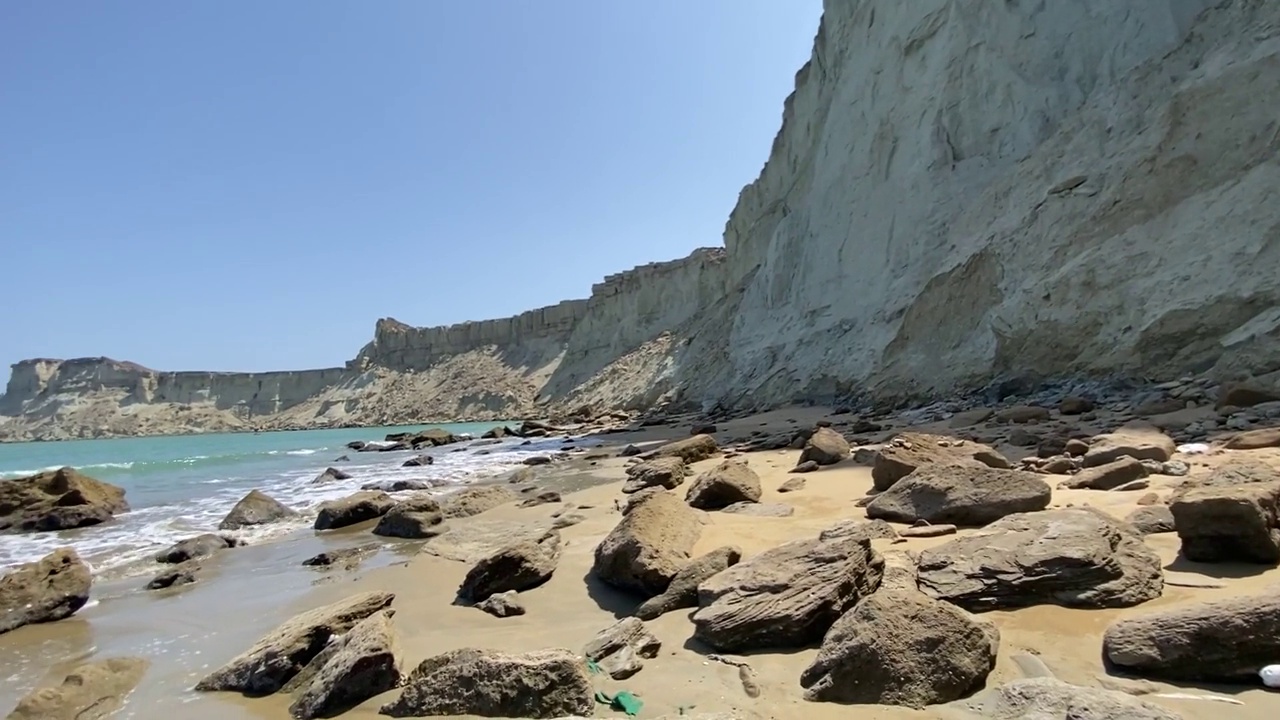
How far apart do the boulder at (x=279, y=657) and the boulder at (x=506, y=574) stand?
0.72 metres

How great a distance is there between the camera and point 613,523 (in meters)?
5.50

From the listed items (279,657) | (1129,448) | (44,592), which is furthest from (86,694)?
(1129,448)

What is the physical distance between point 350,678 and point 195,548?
4.47 meters

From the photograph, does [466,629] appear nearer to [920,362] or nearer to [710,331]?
[920,362]

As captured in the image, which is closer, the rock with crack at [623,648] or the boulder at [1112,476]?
the rock with crack at [623,648]

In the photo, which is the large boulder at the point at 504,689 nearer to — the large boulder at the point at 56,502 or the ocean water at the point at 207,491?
the ocean water at the point at 207,491

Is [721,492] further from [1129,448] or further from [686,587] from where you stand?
[1129,448]

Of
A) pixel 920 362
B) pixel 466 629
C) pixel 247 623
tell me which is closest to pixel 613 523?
pixel 466 629

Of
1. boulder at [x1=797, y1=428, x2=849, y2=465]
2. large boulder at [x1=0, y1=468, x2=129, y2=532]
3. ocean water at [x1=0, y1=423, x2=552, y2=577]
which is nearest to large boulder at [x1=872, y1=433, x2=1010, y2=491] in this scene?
boulder at [x1=797, y1=428, x2=849, y2=465]

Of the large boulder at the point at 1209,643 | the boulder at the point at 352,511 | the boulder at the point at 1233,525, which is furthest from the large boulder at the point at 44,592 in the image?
the boulder at the point at 1233,525

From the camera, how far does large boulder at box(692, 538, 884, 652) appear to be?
2.69 metres

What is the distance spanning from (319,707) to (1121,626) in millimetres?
2893

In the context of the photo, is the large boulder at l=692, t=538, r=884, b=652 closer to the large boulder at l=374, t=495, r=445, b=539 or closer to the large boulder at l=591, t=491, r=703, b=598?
the large boulder at l=591, t=491, r=703, b=598

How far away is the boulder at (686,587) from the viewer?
3277 mm
